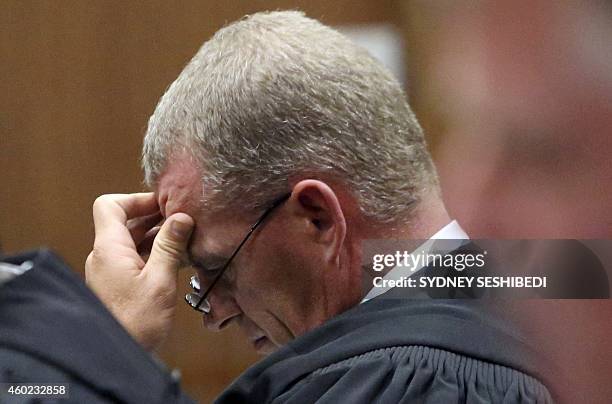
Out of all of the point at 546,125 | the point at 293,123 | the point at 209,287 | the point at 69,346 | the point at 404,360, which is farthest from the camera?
the point at 209,287

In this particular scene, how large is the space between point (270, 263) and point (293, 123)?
0.20 metres

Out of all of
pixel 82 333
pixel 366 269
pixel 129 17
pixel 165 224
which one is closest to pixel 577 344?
pixel 82 333

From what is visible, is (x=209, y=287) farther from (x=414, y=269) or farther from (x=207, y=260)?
(x=414, y=269)

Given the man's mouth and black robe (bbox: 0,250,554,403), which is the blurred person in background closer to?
black robe (bbox: 0,250,554,403)

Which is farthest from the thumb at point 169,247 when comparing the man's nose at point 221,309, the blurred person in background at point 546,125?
the blurred person in background at point 546,125

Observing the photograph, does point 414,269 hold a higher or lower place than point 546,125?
lower

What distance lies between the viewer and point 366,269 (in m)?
1.21

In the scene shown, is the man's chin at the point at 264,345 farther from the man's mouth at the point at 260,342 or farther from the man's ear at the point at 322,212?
the man's ear at the point at 322,212

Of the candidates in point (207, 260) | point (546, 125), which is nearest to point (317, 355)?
point (207, 260)

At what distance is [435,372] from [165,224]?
427 millimetres

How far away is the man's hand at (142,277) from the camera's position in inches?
48.2

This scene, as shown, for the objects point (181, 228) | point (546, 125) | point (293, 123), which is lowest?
point (181, 228)

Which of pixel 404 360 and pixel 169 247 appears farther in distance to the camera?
pixel 169 247

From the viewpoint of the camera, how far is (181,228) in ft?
4.11
